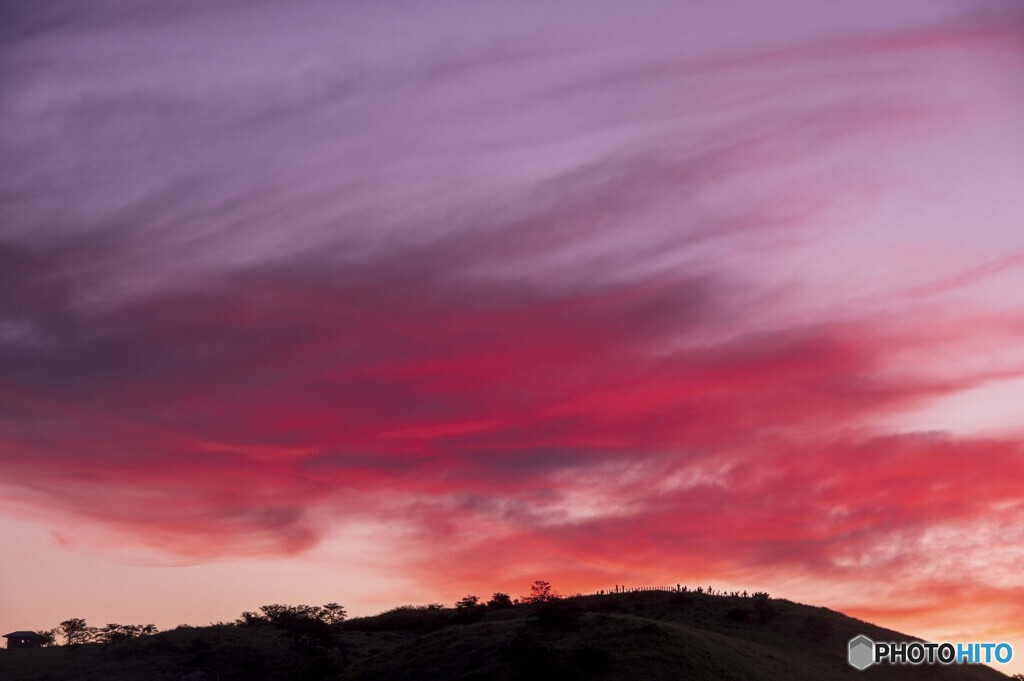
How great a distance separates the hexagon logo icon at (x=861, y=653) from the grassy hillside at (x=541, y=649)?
1009 mm

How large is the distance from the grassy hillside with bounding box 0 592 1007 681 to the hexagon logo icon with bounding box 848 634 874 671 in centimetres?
101

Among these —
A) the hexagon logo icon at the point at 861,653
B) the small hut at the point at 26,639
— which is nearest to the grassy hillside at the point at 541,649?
the hexagon logo icon at the point at 861,653

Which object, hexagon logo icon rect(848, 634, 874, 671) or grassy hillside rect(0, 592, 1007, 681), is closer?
grassy hillside rect(0, 592, 1007, 681)

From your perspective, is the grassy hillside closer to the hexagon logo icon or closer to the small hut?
the hexagon logo icon

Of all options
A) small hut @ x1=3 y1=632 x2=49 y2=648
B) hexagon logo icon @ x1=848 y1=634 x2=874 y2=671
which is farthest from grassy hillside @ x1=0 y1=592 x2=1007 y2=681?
small hut @ x1=3 y1=632 x2=49 y2=648

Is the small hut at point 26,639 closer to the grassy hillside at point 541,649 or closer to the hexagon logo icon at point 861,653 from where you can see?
the grassy hillside at point 541,649

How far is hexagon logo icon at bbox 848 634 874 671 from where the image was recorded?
90.9m

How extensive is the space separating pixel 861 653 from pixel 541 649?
34.6 m

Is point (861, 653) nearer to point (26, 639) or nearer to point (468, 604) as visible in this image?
point (468, 604)

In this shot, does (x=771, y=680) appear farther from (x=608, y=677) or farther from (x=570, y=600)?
(x=570, y=600)

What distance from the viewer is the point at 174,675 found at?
101 m

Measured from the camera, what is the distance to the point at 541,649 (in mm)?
80625

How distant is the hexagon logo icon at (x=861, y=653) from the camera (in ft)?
298

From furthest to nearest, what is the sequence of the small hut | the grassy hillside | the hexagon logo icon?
1. the small hut
2. the hexagon logo icon
3. the grassy hillside
